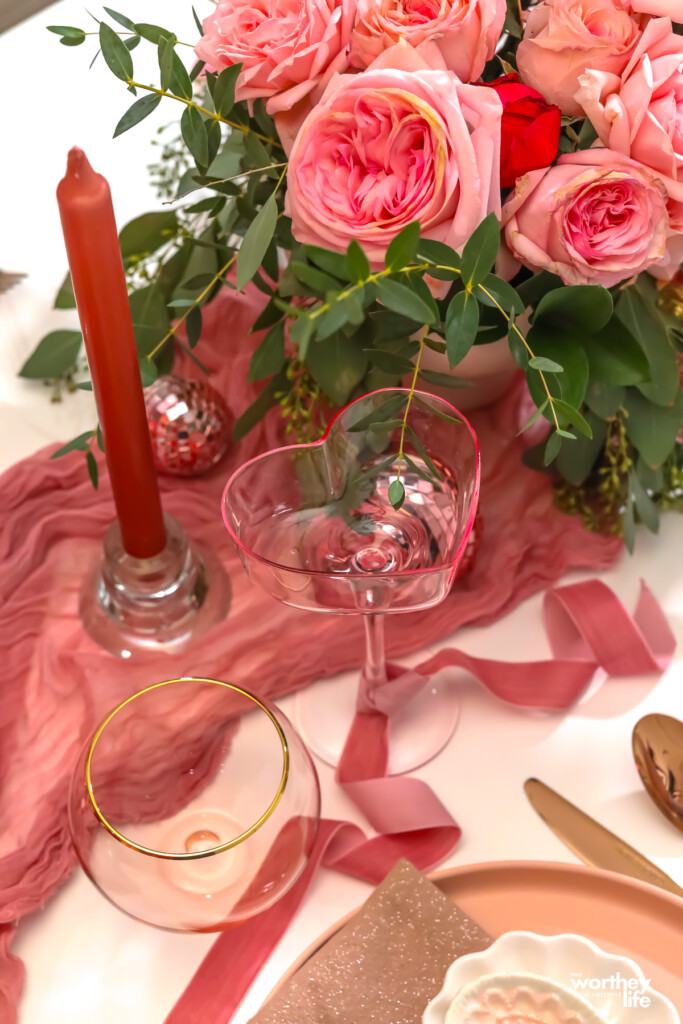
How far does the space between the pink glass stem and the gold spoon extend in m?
0.14

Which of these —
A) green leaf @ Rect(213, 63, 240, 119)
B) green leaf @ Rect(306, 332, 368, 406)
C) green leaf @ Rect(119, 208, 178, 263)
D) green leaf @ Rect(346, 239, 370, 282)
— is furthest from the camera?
green leaf @ Rect(119, 208, 178, 263)

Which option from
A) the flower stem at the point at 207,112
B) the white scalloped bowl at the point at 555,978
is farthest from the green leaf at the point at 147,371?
the white scalloped bowl at the point at 555,978

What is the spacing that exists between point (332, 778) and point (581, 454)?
247 millimetres

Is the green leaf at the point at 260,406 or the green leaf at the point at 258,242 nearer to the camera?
the green leaf at the point at 258,242

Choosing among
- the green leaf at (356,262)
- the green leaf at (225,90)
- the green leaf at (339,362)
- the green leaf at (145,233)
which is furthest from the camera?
the green leaf at (145,233)

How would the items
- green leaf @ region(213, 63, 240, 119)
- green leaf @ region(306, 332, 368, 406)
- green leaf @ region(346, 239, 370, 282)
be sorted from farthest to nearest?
green leaf @ region(306, 332, 368, 406) → green leaf @ region(213, 63, 240, 119) → green leaf @ region(346, 239, 370, 282)

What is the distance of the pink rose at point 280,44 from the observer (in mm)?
427

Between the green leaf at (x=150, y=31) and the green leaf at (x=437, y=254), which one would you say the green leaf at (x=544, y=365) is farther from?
the green leaf at (x=150, y=31)

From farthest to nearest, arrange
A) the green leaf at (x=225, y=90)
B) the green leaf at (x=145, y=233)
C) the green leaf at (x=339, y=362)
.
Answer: the green leaf at (x=145, y=233)
the green leaf at (x=339, y=362)
the green leaf at (x=225, y=90)

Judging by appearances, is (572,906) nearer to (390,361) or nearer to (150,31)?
(390,361)

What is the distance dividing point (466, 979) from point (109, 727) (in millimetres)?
212

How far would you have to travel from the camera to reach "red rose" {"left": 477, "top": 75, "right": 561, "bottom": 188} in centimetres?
44

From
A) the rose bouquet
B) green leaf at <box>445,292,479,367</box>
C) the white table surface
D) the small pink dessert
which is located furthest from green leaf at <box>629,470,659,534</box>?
the small pink dessert

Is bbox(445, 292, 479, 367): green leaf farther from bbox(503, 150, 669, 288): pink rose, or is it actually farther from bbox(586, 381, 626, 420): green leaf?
bbox(586, 381, 626, 420): green leaf
